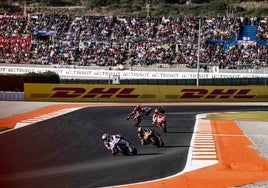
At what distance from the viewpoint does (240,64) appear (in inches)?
2660

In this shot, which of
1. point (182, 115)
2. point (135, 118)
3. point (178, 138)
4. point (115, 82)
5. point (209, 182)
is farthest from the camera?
point (115, 82)

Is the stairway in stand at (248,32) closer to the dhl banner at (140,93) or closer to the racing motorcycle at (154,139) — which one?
the dhl banner at (140,93)

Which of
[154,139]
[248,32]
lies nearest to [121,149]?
[154,139]

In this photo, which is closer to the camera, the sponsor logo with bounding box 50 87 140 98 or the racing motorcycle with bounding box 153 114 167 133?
the racing motorcycle with bounding box 153 114 167 133

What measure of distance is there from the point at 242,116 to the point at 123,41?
3650cm

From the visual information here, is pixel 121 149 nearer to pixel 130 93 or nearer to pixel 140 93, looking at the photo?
pixel 130 93

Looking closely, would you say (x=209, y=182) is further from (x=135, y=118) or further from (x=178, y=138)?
(x=135, y=118)

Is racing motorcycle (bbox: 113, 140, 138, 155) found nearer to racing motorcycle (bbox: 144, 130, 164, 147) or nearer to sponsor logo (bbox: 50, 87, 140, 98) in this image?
racing motorcycle (bbox: 144, 130, 164, 147)

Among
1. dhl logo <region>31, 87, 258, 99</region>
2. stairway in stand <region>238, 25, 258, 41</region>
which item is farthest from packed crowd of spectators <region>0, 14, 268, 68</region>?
dhl logo <region>31, 87, 258, 99</region>

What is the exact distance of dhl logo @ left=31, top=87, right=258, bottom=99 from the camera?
51281 mm

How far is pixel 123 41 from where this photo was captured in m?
76.1

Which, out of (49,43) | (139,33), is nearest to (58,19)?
(49,43)

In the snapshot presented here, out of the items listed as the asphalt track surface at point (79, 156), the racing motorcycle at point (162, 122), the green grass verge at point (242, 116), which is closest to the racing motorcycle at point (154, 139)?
the asphalt track surface at point (79, 156)

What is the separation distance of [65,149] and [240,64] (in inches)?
1908
